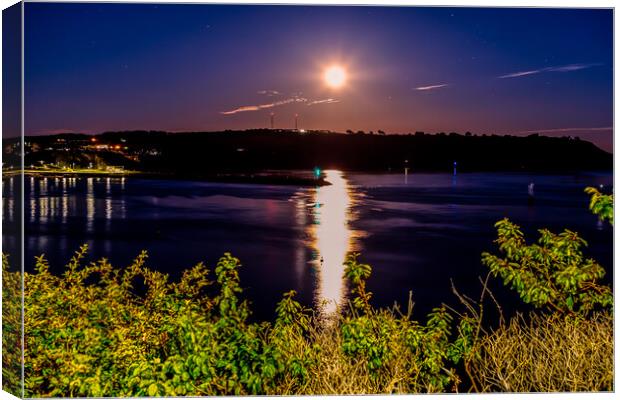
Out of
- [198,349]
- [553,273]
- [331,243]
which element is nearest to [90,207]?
[331,243]

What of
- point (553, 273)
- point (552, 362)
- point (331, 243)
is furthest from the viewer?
point (331, 243)

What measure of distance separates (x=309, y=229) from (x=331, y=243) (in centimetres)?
366

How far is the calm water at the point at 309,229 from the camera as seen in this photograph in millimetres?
13977

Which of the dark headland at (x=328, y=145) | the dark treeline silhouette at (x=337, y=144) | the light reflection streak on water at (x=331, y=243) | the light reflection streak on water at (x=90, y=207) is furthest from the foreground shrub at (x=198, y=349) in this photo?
the light reflection streak on water at (x=90, y=207)

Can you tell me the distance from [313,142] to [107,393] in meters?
13.1

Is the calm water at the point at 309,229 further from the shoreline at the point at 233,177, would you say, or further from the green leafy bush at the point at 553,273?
the green leafy bush at the point at 553,273

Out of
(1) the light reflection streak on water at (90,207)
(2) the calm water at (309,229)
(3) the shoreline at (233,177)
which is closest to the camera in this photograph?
(2) the calm water at (309,229)

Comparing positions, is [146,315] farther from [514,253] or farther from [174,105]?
[174,105]

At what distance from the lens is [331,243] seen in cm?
1766

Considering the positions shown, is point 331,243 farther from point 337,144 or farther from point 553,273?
point 553,273

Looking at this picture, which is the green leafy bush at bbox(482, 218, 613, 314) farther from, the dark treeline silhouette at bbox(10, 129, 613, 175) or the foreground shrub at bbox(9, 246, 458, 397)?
the dark treeline silhouette at bbox(10, 129, 613, 175)

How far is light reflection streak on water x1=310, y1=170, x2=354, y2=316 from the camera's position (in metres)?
12.1

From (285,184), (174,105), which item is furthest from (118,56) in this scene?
(285,184)

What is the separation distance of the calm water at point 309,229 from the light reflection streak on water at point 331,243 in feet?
0.13
